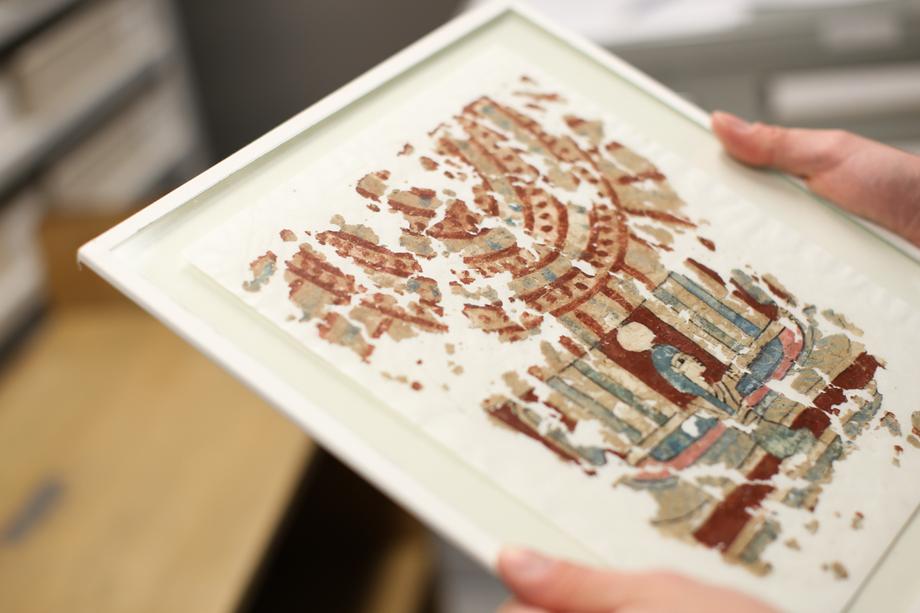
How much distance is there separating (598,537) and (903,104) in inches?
41.2

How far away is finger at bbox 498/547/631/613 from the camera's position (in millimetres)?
474

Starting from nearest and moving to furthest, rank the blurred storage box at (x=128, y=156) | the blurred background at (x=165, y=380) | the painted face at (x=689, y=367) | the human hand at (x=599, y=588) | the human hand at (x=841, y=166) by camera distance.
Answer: the human hand at (x=599, y=588) → the painted face at (x=689, y=367) → the human hand at (x=841, y=166) → the blurred background at (x=165, y=380) → the blurred storage box at (x=128, y=156)

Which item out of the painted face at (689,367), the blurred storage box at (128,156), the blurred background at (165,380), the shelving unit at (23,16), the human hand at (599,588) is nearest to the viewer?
the human hand at (599,588)

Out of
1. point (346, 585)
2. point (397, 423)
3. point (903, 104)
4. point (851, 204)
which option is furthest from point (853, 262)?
point (346, 585)

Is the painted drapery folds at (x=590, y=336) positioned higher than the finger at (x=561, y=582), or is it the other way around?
the painted drapery folds at (x=590, y=336)

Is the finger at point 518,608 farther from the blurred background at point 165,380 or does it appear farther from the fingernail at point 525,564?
the blurred background at point 165,380

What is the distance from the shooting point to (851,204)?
73cm

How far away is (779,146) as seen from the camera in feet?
2.45

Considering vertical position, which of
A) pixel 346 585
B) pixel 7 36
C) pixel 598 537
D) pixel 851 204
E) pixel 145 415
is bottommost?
pixel 346 585

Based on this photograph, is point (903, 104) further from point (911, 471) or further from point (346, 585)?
point (346, 585)

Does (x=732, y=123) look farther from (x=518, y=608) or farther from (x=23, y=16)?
(x=23, y=16)

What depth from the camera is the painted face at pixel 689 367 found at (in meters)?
0.59

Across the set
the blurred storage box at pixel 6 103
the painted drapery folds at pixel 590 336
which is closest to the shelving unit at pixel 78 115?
the blurred storage box at pixel 6 103

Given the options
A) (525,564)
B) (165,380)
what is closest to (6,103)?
(165,380)
